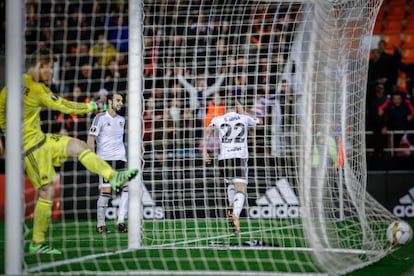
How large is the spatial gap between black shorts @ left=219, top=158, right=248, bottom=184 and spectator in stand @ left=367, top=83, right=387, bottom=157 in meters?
4.56

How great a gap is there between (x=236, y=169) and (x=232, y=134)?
450 mm

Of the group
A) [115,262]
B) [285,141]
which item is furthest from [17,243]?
[285,141]

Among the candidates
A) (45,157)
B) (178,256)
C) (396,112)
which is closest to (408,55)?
(396,112)

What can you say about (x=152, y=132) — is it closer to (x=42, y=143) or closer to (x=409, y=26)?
(x=42, y=143)

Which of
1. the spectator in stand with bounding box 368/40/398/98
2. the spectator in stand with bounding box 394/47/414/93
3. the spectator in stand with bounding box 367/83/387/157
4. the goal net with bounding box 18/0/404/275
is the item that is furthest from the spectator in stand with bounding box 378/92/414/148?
the goal net with bounding box 18/0/404/275

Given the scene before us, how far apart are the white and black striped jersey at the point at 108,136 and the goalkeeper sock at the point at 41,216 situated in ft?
12.4

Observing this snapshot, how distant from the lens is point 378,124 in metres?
15.5

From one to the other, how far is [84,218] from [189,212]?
2363mm

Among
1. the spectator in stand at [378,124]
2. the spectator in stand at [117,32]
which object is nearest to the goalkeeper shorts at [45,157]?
the spectator in stand at [378,124]

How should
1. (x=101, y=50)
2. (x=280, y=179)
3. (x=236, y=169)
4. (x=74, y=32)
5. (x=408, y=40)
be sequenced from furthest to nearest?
(x=408, y=40) → (x=74, y=32) → (x=101, y=50) → (x=280, y=179) → (x=236, y=169)

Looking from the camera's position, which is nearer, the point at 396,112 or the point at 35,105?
the point at 35,105

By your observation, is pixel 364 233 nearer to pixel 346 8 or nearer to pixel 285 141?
pixel 346 8

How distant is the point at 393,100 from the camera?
1582 centimetres

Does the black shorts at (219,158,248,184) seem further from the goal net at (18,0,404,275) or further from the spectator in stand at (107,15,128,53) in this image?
the spectator in stand at (107,15,128,53)
